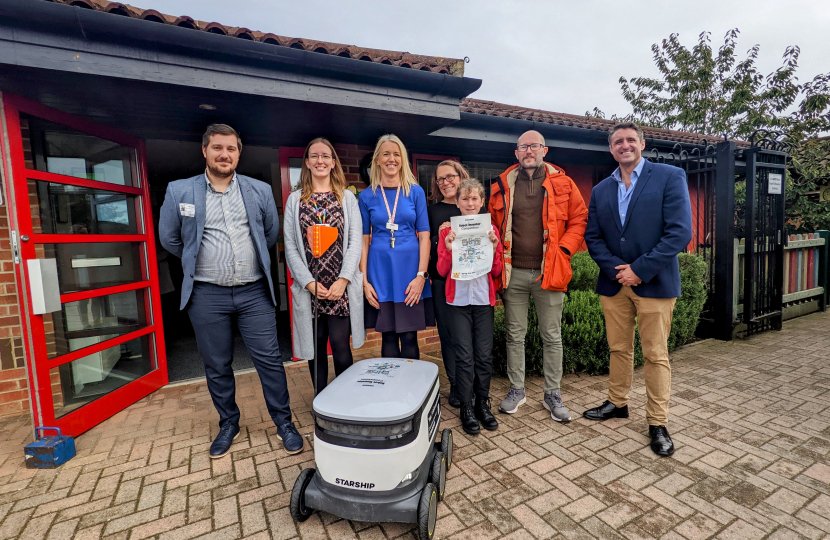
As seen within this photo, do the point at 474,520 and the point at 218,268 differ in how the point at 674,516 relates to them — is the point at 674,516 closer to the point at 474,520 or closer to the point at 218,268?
the point at 474,520

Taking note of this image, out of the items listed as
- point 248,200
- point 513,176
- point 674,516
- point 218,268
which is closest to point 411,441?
point 674,516

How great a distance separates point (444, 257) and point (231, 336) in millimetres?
1574

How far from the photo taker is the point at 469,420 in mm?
2852

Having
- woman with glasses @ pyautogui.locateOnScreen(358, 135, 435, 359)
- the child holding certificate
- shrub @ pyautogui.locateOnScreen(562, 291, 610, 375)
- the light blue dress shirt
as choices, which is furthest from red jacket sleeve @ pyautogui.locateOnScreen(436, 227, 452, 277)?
shrub @ pyautogui.locateOnScreen(562, 291, 610, 375)

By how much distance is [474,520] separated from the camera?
6.58ft

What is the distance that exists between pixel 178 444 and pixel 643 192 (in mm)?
3658

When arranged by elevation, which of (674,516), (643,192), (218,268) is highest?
(643,192)

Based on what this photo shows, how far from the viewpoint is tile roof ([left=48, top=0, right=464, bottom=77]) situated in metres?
2.52

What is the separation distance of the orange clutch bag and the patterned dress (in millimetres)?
115

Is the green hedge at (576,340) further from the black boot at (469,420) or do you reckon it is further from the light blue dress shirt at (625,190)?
the light blue dress shirt at (625,190)

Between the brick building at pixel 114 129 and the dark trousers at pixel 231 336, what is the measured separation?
1020 millimetres

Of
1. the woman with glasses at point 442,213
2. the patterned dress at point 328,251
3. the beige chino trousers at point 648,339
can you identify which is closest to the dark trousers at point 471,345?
the woman with glasses at point 442,213

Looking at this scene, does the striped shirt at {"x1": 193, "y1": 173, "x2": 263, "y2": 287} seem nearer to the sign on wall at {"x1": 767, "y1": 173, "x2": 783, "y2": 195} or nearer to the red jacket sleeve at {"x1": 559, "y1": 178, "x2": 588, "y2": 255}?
the red jacket sleeve at {"x1": 559, "y1": 178, "x2": 588, "y2": 255}

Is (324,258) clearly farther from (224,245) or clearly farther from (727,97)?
(727,97)
